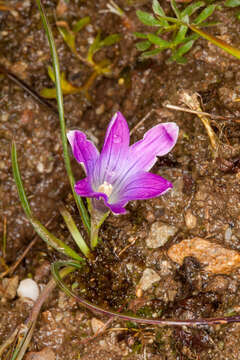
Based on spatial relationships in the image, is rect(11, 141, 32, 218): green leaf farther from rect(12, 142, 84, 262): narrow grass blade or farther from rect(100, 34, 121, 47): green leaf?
rect(100, 34, 121, 47): green leaf

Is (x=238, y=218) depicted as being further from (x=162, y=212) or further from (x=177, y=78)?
(x=177, y=78)

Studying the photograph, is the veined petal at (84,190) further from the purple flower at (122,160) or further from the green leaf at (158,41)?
the green leaf at (158,41)

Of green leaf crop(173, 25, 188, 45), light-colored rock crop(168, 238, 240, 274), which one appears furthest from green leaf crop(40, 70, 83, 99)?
light-colored rock crop(168, 238, 240, 274)

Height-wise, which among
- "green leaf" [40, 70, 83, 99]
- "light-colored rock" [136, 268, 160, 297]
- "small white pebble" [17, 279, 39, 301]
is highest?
→ "green leaf" [40, 70, 83, 99]

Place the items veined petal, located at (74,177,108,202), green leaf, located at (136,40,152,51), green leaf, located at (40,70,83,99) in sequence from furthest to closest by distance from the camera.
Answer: green leaf, located at (40,70,83,99)
green leaf, located at (136,40,152,51)
veined petal, located at (74,177,108,202)

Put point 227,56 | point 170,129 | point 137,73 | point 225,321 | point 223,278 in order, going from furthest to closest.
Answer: point 137,73 < point 227,56 < point 223,278 < point 225,321 < point 170,129

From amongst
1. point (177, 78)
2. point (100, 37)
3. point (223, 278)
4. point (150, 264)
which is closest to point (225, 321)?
point (223, 278)
